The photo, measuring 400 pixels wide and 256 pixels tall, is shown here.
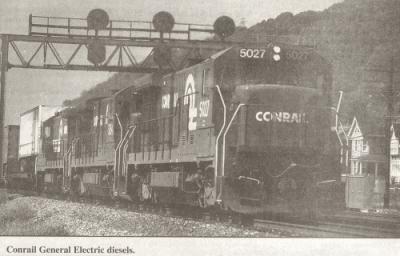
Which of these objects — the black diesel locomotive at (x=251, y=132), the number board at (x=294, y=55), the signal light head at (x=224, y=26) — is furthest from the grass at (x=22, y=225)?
the signal light head at (x=224, y=26)

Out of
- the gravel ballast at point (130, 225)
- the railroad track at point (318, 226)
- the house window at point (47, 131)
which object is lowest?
the gravel ballast at point (130, 225)

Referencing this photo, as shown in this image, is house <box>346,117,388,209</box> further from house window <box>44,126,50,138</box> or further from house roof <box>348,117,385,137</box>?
house window <box>44,126,50,138</box>

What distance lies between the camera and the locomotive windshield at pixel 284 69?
30.8ft

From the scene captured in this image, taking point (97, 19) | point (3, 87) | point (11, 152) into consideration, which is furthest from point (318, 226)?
point (11, 152)

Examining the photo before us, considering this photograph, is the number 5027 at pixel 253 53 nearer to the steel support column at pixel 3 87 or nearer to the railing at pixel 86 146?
the steel support column at pixel 3 87

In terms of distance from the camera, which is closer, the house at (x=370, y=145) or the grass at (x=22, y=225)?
the grass at (x=22, y=225)

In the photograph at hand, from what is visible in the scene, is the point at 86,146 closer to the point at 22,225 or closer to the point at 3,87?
the point at 3,87

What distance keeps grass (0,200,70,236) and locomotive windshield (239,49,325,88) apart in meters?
3.63

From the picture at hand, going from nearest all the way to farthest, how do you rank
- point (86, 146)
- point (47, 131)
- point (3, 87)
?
point (3, 87), point (86, 146), point (47, 131)

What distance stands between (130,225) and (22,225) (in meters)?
1.59

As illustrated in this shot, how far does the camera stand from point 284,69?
9.48 metres

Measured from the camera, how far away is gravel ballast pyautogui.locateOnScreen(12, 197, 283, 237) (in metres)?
8.13

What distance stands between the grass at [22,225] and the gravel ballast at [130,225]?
20 centimetres
